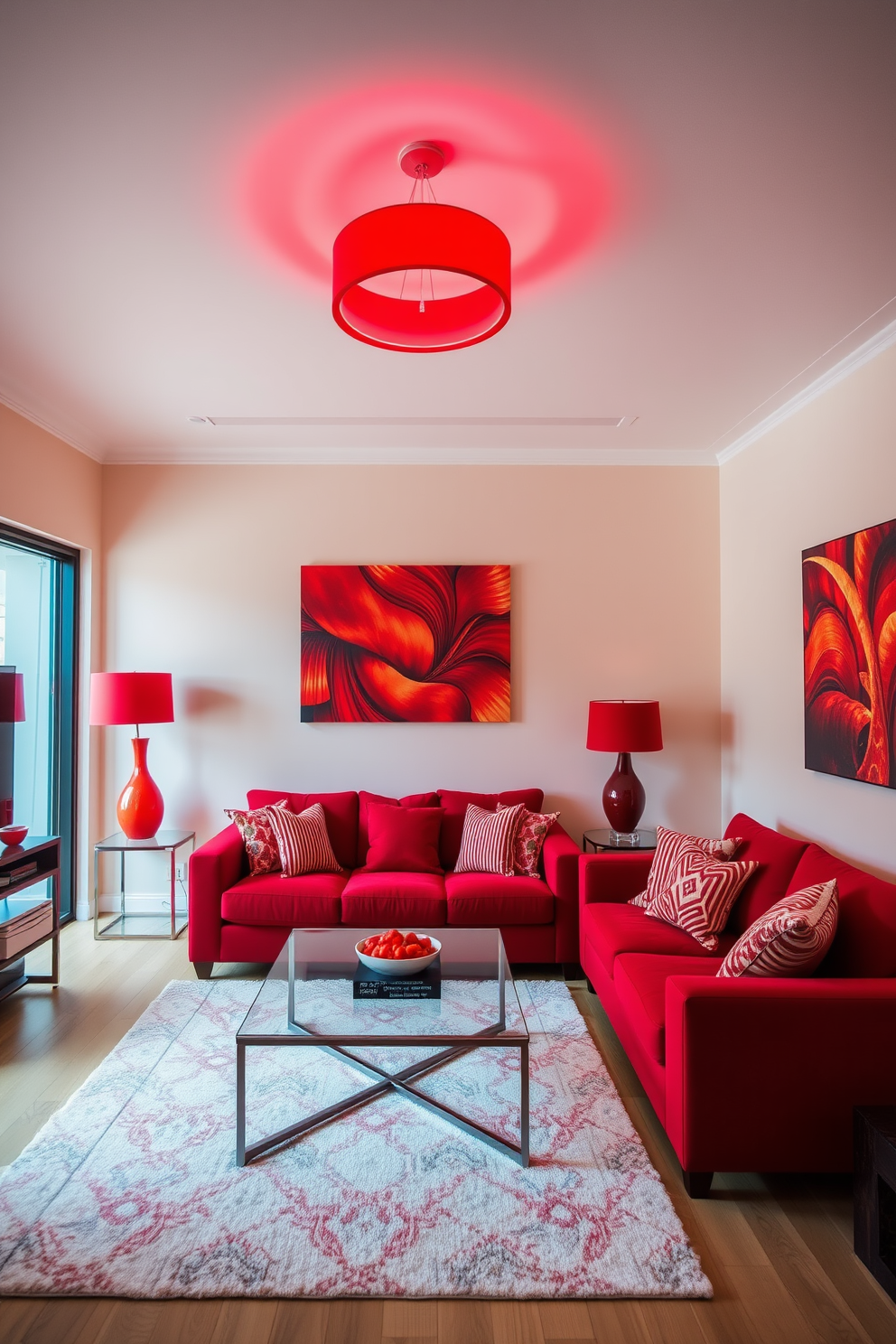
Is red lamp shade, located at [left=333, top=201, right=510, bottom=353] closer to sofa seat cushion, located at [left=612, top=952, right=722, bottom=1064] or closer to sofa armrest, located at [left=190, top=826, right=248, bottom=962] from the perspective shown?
sofa seat cushion, located at [left=612, top=952, right=722, bottom=1064]

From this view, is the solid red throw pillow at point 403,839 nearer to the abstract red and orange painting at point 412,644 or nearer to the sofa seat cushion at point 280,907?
the sofa seat cushion at point 280,907

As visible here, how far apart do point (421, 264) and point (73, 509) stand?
321 centimetres

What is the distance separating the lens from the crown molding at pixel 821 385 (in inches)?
119

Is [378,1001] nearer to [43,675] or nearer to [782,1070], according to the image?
[782,1070]

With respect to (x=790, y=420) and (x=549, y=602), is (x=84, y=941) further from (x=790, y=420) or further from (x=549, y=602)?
(x=790, y=420)

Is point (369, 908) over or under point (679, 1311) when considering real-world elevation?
over

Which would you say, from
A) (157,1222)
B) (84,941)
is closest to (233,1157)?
(157,1222)

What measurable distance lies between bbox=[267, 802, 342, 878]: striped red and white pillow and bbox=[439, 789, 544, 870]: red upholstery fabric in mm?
617

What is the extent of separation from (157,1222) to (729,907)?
2.29m

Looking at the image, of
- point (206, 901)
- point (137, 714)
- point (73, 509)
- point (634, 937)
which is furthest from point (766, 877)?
point (73, 509)

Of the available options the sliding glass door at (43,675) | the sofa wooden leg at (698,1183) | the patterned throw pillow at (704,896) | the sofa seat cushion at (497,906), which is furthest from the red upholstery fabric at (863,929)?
the sliding glass door at (43,675)

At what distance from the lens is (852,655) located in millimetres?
3191

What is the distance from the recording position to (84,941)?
437cm

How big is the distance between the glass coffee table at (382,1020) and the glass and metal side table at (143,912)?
1.61 meters
